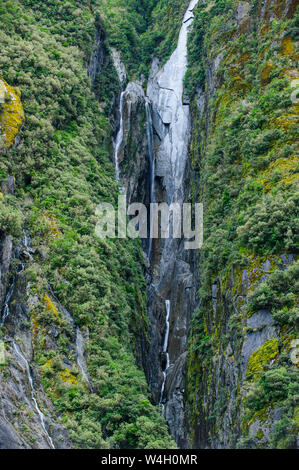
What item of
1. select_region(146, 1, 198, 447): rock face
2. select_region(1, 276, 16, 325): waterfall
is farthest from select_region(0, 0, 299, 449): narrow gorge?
select_region(146, 1, 198, 447): rock face

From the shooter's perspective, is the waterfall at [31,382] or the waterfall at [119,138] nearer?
the waterfall at [31,382]

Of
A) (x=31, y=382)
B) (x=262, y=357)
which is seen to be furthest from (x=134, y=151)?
(x=262, y=357)

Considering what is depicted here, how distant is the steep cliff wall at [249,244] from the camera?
52.6 ft

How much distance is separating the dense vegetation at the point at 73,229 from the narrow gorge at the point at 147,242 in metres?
0.10

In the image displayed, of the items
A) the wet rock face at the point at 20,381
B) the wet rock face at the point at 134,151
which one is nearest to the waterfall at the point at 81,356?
the wet rock face at the point at 20,381

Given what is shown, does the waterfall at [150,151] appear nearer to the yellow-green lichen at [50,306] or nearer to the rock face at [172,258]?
the rock face at [172,258]

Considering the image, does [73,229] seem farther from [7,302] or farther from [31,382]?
[31,382]

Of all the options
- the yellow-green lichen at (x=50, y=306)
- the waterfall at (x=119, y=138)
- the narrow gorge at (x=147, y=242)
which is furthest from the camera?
the waterfall at (x=119, y=138)

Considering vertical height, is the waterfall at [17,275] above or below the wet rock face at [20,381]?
above

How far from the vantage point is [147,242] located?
38.0 meters

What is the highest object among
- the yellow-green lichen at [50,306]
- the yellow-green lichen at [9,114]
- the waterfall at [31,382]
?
the yellow-green lichen at [9,114]

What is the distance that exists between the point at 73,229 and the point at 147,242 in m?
14.0
